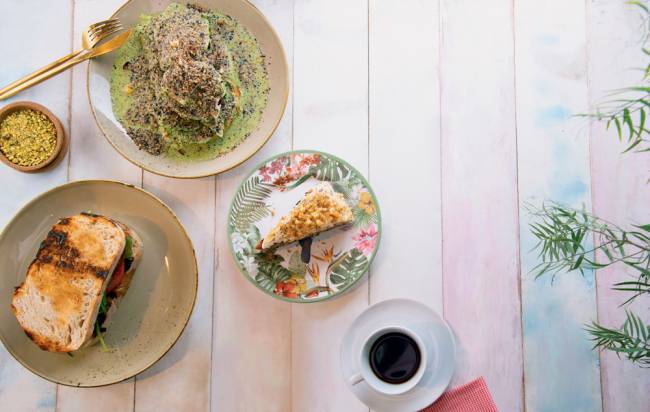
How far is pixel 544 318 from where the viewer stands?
1613 millimetres

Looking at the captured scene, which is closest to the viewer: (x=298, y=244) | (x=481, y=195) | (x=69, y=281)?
(x=69, y=281)

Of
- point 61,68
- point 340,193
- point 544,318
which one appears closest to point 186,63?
point 61,68

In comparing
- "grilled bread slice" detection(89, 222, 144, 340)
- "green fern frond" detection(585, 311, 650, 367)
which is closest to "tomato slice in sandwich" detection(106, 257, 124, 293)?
"grilled bread slice" detection(89, 222, 144, 340)

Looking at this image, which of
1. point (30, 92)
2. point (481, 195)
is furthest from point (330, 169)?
point (30, 92)

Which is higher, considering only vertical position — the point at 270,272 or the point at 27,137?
the point at 27,137

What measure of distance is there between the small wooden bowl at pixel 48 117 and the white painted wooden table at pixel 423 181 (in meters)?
0.06

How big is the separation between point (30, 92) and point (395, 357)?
1264 millimetres

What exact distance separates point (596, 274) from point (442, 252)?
0.44 metres

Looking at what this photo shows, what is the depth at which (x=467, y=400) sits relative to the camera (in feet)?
4.97

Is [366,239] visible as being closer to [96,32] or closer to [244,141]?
[244,141]

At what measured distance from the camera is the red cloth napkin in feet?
4.92

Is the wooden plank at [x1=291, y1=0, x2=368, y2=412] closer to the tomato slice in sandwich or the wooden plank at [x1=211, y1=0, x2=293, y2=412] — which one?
the wooden plank at [x1=211, y1=0, x2=293, y2=412]

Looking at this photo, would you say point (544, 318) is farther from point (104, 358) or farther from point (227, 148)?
point (104, 358)

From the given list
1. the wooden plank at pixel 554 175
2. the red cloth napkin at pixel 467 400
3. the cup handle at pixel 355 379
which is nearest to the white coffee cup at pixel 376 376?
the cup handle at pixel 355 379
